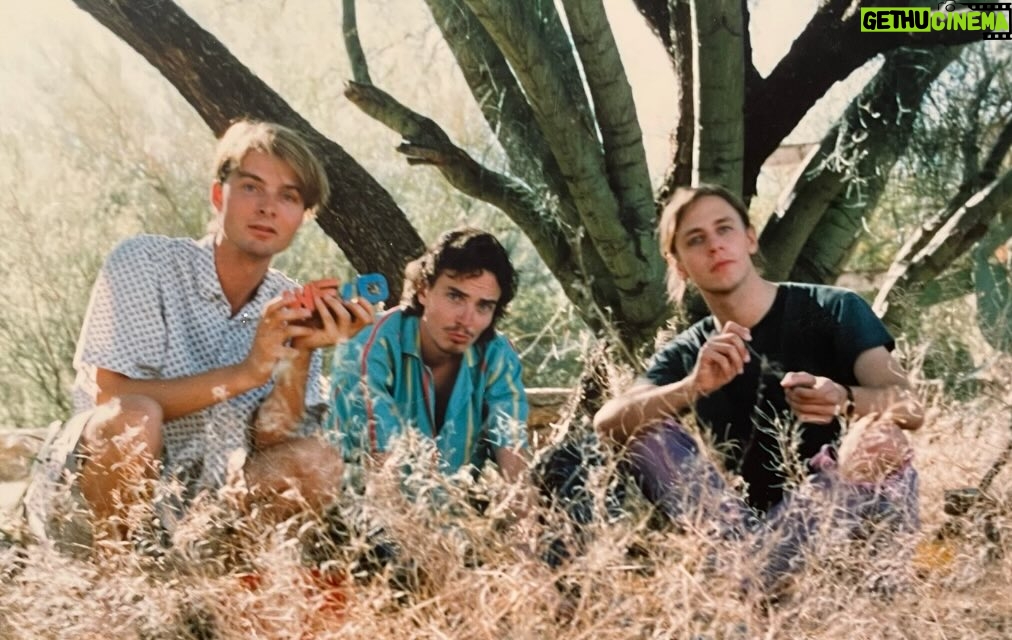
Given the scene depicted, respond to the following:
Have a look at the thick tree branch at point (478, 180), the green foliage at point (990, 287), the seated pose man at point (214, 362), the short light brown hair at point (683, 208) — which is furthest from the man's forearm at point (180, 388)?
the green foliage at point (990, 287)

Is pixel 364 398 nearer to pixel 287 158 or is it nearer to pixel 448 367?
Answer: pixel 448 367

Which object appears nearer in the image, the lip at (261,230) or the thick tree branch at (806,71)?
the lip at (261,230)

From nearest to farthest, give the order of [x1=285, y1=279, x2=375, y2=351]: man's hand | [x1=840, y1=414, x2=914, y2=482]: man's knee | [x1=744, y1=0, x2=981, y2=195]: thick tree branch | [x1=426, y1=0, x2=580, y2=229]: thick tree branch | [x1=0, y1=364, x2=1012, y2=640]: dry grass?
[x1=0, y1=364, x2=1012, y2=640]: dry grass, [x1=840, y1=414, x2=914, y2=482]: man's knee, [x1=285, y1=279, x2=375, y2=351]: man's hand, [x1=744, y1=0, x2=981, y2=195]: thick tree branch, [x1=426, y1=0, x2=580, y2=229]: thick tree branch

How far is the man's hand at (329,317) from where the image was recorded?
300cm

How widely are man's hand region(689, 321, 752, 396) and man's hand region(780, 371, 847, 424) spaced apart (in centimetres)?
12

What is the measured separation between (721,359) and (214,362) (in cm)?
132

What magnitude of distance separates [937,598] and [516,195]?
2.35 meters

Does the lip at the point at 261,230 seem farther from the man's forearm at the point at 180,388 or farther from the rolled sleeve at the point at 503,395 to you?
the rolled sleeve at the point at 503,395

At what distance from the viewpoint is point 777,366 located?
3.18 metres

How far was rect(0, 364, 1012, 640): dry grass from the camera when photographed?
2.45m

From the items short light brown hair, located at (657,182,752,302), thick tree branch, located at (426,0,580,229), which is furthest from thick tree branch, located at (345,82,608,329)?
short light brown hair, located at (657,182,752,302)

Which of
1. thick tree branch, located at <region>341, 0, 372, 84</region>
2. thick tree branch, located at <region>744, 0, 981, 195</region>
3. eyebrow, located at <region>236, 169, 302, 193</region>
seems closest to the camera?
Result: eyebrow, located at <region>236, 169, 302, 193</region>

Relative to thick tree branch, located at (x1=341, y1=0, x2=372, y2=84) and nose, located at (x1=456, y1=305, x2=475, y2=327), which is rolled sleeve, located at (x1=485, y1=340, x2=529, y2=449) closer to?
nose, located at (x1=456, y1=305, x2=475, y2=327)

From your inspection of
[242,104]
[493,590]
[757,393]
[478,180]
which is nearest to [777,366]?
[757,393]
